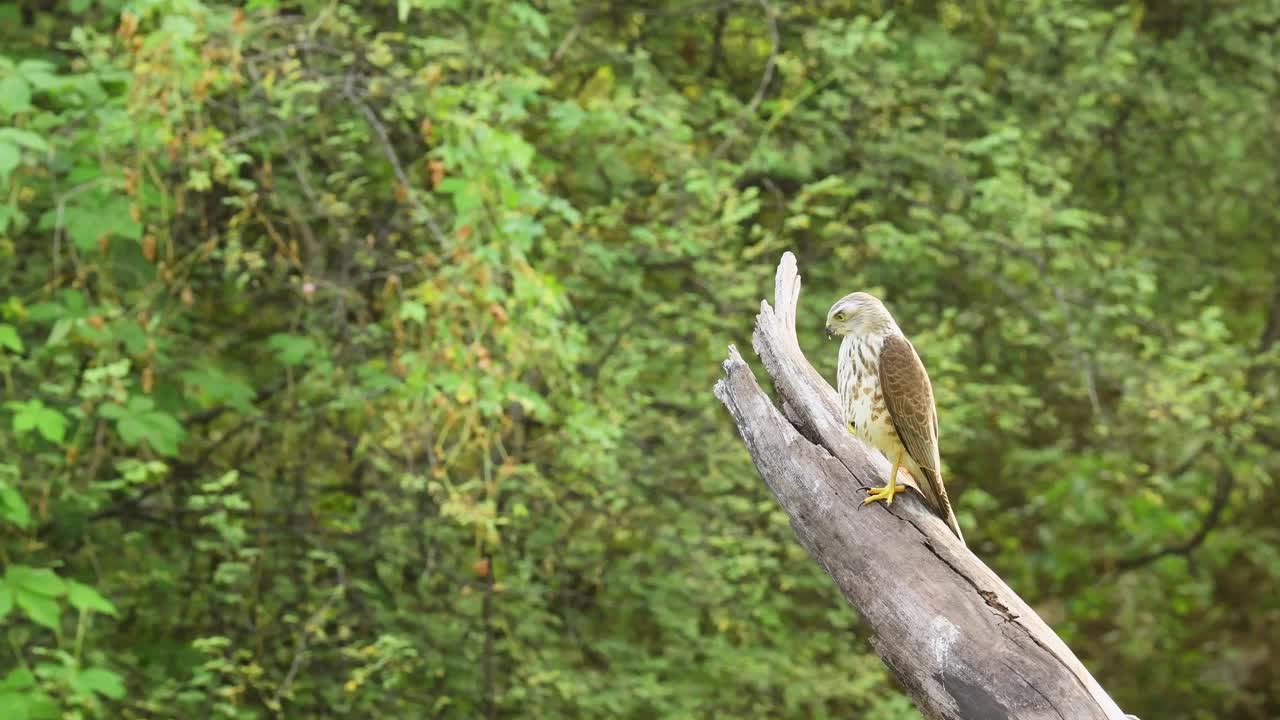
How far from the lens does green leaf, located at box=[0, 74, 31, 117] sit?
4.40 metres

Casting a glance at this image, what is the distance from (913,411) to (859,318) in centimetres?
27

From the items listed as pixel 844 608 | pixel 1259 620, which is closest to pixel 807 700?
pixel 844 608

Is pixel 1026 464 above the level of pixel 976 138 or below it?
below

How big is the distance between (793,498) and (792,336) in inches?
20.9

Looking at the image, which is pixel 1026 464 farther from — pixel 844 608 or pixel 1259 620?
pixel 1259 620

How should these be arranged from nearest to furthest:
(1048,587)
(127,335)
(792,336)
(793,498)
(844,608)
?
1. (793,498)
2. (792,336)
3. (127,335)
4. (844,608)
5. (1048,587)

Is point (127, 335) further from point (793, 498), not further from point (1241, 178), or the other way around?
point (1241, 178)

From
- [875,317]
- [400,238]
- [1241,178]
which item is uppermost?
[875,317]

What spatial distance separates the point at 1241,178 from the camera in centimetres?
780

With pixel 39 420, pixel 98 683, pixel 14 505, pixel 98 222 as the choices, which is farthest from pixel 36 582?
pixel 98 222

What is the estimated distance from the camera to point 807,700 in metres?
6.16

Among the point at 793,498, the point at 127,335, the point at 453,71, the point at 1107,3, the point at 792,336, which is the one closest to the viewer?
the point at 793,498

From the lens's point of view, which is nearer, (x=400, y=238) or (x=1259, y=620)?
(x=400, y=238)

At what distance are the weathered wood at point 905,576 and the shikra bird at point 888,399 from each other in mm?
60
